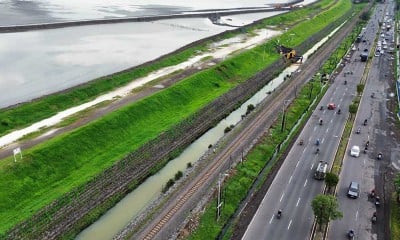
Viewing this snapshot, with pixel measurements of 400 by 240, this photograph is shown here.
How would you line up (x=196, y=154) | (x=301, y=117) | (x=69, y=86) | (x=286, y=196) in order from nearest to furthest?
(x=286, y=196) → (x=196, y=154) → (x=301, y=117) → (x=69, y=86)

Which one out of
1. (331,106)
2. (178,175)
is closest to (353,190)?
(178,175)

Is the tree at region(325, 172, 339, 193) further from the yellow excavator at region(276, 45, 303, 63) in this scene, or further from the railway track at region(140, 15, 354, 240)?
the yellow excavator at region(276, 45, 303, 63)

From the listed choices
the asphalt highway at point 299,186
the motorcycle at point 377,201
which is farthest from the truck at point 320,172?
the motorcycle at point 377,201

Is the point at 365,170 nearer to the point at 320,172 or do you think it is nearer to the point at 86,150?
the point at 320,172

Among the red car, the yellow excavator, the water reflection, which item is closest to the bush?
the water reflection

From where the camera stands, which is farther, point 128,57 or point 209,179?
point 128,57

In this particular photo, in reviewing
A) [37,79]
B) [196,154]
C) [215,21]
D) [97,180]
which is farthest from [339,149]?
[215,21]

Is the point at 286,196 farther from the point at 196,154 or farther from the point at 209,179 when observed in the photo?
the point at 196,154

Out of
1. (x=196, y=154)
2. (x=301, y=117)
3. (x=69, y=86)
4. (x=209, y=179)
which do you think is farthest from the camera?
(x=69, y=86)
